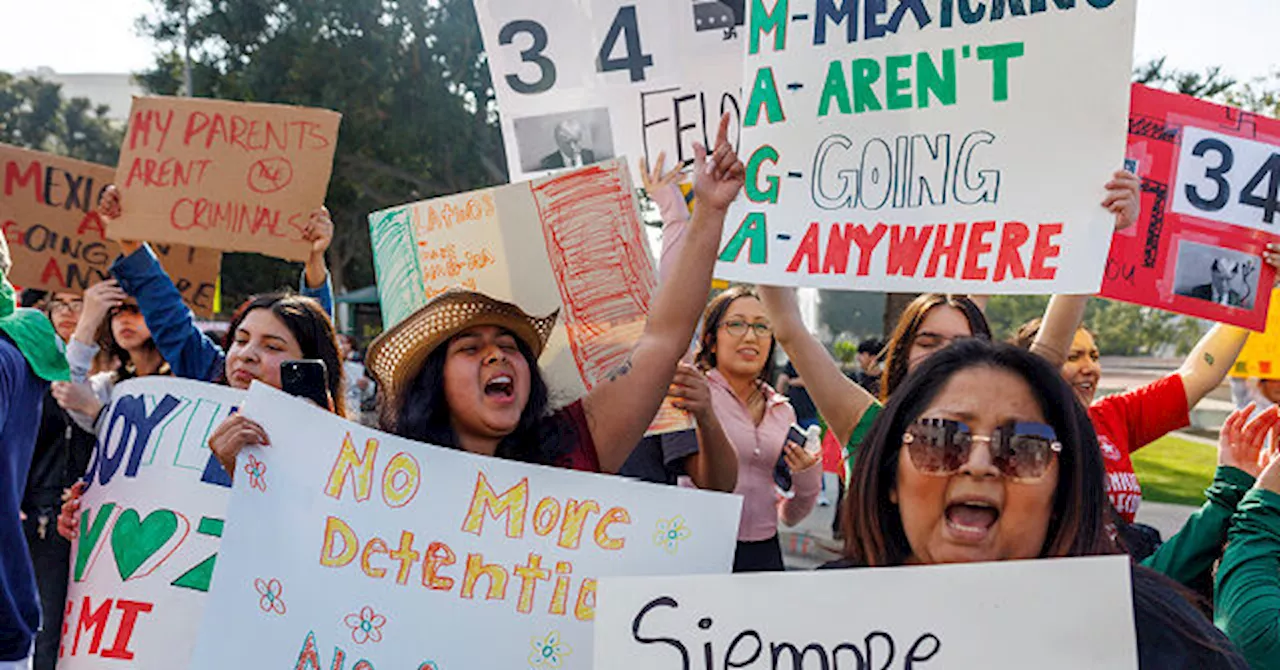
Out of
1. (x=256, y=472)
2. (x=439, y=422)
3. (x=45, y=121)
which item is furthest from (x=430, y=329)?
(x=45, y=121)

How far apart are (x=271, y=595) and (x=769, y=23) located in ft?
6.58

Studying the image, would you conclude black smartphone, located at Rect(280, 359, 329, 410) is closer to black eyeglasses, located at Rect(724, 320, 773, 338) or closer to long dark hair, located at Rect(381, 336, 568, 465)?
long dark hair, located at Rect(381, 336, 568, 465)

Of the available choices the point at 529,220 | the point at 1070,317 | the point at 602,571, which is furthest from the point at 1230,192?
the point at 602,571

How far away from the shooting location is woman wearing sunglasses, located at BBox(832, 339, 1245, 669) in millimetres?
1766

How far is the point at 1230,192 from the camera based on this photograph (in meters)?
3.55

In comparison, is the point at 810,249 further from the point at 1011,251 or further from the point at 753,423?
the point at 753,423

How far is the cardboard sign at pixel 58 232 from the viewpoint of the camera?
15.8ft

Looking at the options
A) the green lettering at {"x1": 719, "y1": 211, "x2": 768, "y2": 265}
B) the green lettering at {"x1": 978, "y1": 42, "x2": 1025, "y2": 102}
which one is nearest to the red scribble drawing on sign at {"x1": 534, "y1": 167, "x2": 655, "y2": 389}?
the green lettering at {"x1": 719, "y1": 211, "x2": 768, "y2": 265}

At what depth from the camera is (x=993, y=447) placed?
1794 mm

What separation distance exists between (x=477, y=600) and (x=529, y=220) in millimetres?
1416

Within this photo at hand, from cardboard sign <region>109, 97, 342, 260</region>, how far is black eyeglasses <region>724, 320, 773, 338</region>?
1.55 meters

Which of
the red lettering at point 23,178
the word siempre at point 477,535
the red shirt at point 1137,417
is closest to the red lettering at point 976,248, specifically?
the red shirt at point 1137,417

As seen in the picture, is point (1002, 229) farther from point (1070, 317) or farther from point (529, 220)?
point (529, 220)

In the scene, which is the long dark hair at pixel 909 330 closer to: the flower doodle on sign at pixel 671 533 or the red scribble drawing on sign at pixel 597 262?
the red scribble drawing on sign at pixel 597 262
